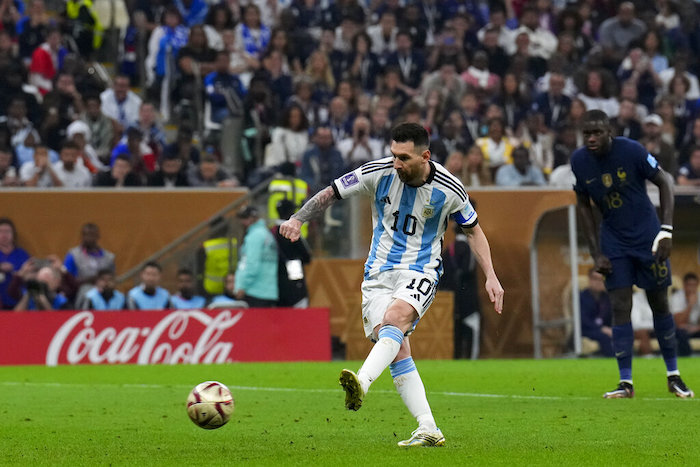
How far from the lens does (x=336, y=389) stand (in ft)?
40.8

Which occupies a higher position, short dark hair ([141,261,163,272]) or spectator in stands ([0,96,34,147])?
spectator in stands ([0,96,34,147])

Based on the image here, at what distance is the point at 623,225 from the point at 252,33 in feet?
42.9

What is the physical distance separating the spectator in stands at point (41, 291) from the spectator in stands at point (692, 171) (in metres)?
9.94

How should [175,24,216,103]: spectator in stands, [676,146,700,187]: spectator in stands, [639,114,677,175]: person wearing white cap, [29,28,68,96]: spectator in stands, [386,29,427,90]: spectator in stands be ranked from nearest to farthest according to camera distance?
[676,146,700,187]: spectator in stands < [639,114,677,175]: person wearing white cap < [29,28,68,96]: spectator in stands < [175,24,216,103]: spectator in stands < [386,29,427,90]: spectator in stands

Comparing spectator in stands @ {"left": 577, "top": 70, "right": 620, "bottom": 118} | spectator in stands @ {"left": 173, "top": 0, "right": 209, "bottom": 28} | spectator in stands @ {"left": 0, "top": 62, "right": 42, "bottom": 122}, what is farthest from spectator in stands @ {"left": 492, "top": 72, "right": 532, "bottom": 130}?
spectator in stands @ {"left": 0, "top": 62, "right": 42, "bottom": 122}

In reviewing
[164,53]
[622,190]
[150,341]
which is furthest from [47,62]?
[622,190]

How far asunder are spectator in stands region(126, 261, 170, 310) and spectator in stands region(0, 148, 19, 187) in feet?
7.87

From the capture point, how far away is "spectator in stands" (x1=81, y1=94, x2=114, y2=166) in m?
20.2

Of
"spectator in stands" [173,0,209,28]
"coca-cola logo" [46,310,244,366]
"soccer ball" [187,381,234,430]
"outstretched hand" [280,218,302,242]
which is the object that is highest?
"spectator in stands" [173,0,209,28]

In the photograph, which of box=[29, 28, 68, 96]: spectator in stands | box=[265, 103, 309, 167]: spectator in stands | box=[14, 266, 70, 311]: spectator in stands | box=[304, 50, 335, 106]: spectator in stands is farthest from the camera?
box=[304, 50, 335, 106]: spectator in stands

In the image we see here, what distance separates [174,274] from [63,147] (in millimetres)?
2618

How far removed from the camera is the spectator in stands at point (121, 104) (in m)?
20.8

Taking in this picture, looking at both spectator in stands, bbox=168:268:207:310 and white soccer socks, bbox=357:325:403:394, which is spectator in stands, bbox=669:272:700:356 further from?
white soccer socks, bbox=357:325:403:394

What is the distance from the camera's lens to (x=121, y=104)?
68.8 feet
